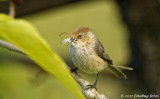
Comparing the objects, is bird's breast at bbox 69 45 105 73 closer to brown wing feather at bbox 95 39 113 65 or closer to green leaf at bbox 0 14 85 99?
brown wing feather at bbox 95 39 113 65

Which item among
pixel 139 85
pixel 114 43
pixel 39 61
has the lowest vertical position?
pixel 139 85

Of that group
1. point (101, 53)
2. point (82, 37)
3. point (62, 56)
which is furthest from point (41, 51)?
point (62, 56)

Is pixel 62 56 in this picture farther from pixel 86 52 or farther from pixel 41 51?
pixel 41 51

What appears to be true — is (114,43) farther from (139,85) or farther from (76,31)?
(76,31)

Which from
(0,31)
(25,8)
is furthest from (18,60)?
(0,31)

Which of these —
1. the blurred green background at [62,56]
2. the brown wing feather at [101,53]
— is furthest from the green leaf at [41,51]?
the brown wing feather at [101,53]

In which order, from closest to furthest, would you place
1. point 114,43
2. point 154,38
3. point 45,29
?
point 154,38 < point 114,43 < point 45,29

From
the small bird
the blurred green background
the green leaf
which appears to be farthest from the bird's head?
the green leaf
